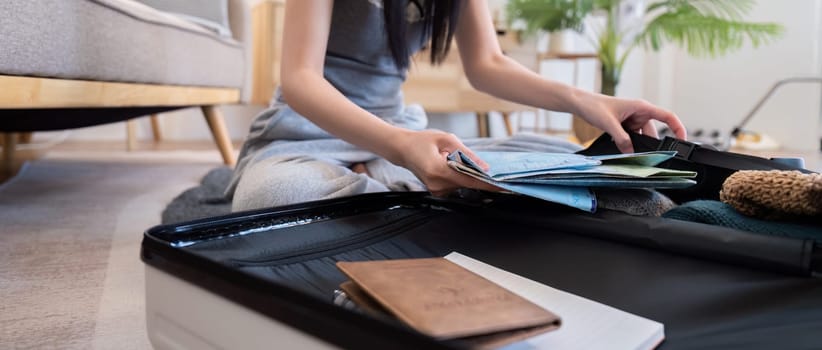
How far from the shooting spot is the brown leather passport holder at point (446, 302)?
26 cm

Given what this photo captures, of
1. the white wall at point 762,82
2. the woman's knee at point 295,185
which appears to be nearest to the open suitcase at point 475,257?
the woman's knee at point 295,185

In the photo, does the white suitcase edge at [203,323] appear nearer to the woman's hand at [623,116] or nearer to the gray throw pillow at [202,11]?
the woman's hand at [623,116]

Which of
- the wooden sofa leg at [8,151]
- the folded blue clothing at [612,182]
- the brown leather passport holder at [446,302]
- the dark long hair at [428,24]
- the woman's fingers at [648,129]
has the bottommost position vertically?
the wooden sofa leg at [8,151]

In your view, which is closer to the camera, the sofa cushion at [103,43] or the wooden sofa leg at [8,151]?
the sofa cushion at [103,43]

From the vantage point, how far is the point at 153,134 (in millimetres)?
2582

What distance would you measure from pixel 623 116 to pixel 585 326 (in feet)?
1.21

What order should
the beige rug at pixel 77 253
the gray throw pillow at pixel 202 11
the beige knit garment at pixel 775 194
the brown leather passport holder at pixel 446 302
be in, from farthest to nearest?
the gray throw pillow at pixel 202 11 → the beige rug at pixel 77 253 → the beige knit garment at pixel 775 194 → the brown leather passport holder at pixel 446 302

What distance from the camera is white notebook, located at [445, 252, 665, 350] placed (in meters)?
0.30

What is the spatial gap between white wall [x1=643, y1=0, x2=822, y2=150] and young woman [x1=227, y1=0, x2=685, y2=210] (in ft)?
Result: 7.69

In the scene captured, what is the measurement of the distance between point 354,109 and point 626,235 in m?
0.29

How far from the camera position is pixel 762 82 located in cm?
281

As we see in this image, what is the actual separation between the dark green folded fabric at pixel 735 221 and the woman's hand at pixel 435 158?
0.14 metres

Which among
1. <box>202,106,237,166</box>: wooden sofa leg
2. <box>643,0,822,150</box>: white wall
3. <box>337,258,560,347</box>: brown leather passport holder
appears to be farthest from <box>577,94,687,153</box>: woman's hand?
<box>643,0,822,150</box>: white wall

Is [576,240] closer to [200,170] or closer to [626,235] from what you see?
[626,235]
